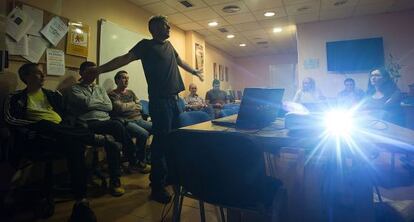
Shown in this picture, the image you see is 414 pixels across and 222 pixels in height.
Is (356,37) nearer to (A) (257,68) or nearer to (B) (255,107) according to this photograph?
(A) (257,68)

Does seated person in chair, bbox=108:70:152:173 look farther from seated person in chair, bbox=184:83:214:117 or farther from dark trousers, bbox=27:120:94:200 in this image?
seated person in chair, bbox=184:83:214:117

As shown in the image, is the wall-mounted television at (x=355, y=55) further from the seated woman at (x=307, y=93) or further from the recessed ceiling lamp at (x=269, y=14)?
the recessed ceiling lamp at (x=269, y=14)

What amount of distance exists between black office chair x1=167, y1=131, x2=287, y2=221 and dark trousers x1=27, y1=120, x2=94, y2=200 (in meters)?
1.13

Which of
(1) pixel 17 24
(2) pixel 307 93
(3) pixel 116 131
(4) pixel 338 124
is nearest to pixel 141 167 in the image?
(3) pixel 116 131

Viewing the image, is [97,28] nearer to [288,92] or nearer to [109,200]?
[109,200]

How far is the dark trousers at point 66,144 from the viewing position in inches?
71.3

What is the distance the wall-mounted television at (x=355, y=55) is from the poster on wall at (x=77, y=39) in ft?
15.5

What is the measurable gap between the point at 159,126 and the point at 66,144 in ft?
2.46

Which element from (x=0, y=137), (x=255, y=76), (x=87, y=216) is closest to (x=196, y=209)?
(x=87, y=216)

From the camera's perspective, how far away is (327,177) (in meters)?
1.45

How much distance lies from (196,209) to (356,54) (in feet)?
16.0

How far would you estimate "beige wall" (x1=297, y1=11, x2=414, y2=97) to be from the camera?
466cm

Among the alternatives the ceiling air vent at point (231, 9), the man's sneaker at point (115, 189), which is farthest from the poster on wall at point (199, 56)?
the man's sneaker at point (115, 189)

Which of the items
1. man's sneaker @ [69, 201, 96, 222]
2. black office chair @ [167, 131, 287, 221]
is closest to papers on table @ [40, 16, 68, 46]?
man's sneaker @ [69, 201, 96, 222]
